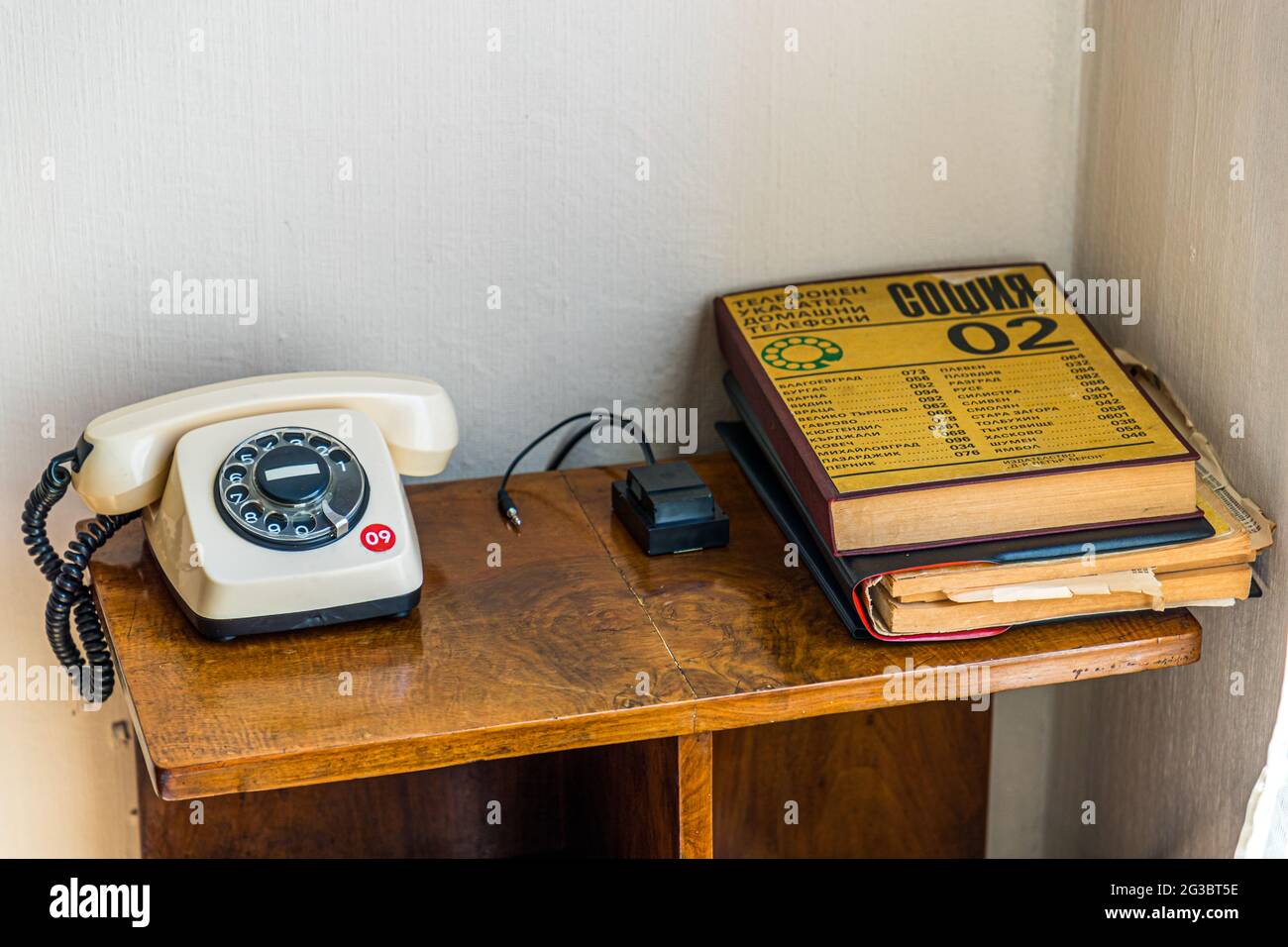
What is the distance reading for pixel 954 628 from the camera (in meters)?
0.85

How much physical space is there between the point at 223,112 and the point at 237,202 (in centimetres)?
6

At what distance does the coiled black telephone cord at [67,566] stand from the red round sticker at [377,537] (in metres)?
0.18

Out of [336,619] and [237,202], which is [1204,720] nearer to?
[336,619]

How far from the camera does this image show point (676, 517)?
3.19 feet

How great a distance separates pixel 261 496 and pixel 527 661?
0.67 feet

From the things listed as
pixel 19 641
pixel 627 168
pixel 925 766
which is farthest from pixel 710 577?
pixel 19 641

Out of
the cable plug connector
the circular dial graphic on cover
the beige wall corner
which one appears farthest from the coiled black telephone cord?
the beige wall corner

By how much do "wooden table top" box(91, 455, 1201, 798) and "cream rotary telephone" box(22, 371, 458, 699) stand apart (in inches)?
1.2

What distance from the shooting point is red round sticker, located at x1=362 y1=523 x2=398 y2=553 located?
88 cm

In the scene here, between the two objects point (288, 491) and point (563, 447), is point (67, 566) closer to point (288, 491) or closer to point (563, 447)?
point (288, 491)

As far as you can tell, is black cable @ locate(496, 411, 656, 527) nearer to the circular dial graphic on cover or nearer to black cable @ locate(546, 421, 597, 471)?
black cable @ locate(546, 421, 597, 471)

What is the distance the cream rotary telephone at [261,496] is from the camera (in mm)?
858

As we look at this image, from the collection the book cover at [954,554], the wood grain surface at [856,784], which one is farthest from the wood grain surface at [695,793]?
the wood grain surface at [856,784]

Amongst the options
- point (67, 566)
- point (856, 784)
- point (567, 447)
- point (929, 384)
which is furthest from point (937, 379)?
point (67, 566)
